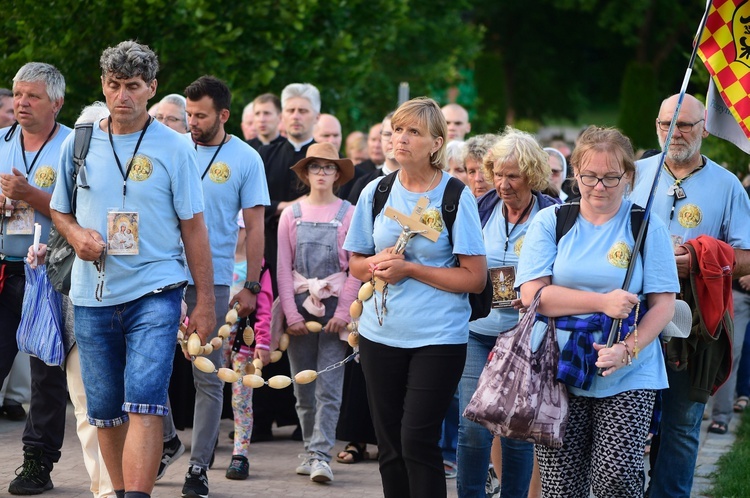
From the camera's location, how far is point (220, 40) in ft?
37.4

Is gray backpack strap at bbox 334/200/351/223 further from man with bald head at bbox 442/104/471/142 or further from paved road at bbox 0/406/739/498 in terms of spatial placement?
man with bald head at bbox 442/104/471/142

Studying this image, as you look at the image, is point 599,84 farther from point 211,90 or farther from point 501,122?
point 211,90

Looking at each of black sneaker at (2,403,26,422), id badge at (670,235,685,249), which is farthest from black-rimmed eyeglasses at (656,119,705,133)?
black sneaker at (2,403,26,422)

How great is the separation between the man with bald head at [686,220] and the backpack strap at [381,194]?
132 centimetres

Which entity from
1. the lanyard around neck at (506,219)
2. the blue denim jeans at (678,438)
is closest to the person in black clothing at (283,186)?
the lanyard around neck at (506,219)

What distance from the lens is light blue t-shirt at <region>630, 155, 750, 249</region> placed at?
6.02m

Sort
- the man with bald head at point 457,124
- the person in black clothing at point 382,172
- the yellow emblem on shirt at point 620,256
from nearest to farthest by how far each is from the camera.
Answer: the yellow emblem on shirt at point 620,256, the person in black clothing at point 382,172, the man with bald head at point 457,124

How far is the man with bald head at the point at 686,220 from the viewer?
595 cm

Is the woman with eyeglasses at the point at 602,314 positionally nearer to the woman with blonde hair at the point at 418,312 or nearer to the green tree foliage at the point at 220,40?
the woman with blonde hair at the point at 418,312

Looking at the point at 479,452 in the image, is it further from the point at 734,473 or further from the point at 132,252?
the point at 734,473

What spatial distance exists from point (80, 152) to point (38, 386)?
77.0 inches

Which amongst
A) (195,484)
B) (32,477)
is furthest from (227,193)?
(32,477)

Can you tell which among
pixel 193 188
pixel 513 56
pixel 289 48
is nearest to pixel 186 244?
pixel 193 188

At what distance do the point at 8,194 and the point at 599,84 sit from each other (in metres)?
49.0
